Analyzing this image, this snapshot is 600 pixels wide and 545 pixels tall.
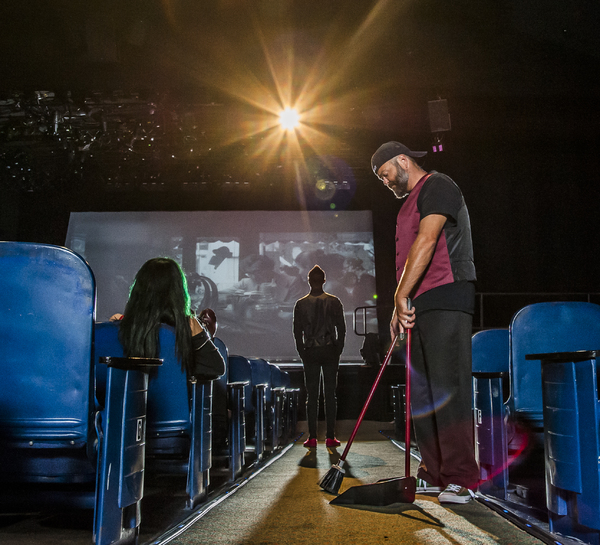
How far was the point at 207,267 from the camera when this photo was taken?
364 inches

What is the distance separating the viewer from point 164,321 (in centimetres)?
212

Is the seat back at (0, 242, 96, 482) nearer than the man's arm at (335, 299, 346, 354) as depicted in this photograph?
Yes

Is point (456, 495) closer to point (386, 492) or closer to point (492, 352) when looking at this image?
point (386, 492)

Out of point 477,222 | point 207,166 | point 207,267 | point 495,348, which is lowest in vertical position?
point 495,348

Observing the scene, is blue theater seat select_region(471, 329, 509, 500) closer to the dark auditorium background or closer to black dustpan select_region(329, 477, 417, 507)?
black dustpan select_region(329, 477, 417, 507)

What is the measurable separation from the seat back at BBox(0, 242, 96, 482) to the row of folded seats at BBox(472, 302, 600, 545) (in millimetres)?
1301

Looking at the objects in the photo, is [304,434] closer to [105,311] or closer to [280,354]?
[280,354]

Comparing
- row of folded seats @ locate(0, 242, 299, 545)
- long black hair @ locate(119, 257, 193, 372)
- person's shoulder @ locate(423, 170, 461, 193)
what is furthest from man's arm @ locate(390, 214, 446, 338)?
row of folded seats @ locate(0, 242, 299, 545)

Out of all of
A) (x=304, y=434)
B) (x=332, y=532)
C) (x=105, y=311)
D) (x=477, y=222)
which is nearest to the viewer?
(x=332, y=532)

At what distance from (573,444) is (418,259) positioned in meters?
0.88

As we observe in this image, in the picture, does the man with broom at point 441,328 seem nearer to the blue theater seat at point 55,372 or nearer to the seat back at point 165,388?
the seat back at point 165,388

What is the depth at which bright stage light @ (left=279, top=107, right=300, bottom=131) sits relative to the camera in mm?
7607

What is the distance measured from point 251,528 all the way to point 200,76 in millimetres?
5869

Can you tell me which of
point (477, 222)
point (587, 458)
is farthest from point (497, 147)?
point (587, 458)
